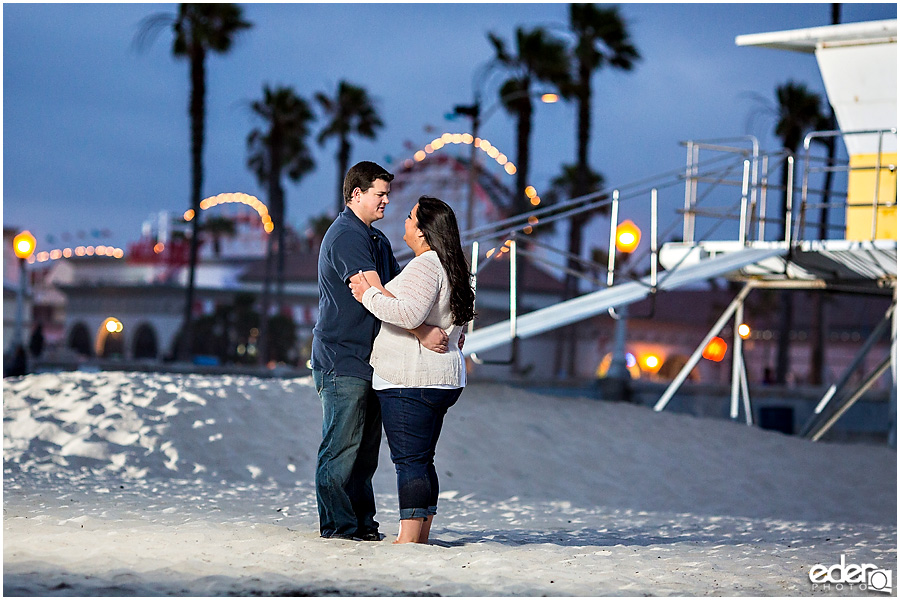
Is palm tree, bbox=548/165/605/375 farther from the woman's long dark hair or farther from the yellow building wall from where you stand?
the woman's long dark hair

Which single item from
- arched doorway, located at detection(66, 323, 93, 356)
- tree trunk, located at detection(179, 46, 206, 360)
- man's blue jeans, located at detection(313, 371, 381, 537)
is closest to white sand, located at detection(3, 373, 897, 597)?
man's blue jeans, located at detection(313, 371, 381, 537)

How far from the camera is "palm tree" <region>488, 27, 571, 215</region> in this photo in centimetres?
3325

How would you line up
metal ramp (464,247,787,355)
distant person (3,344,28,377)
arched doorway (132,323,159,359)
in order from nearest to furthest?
1. metal ramp (464,247,787,355)
2. distant person (3,344,28,377)
3. arched doorway (132,323,159,359)

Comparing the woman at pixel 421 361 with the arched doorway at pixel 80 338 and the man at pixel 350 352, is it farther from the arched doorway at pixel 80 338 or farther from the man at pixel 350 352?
the arched doorway at pixel 80 338

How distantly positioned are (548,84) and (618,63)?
7.41 feet

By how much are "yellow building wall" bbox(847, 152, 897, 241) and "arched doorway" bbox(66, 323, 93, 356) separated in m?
50.1

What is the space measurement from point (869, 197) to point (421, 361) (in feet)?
33.0

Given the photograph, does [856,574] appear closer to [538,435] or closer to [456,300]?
[456,300]

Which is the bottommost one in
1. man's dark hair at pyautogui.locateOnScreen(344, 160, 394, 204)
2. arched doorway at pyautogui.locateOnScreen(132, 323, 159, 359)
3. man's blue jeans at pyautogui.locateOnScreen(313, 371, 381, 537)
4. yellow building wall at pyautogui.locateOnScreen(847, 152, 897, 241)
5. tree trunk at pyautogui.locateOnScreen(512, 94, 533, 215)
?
arched doorway at pyautogui.locateOnScreen(132, 323, 159, 359)

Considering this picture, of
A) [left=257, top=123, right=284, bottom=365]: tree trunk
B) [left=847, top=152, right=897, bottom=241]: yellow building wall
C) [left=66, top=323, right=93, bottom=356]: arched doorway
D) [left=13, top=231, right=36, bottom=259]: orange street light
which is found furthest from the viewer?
[left=66, top=323, right=93, bottom=356]: arched doorway

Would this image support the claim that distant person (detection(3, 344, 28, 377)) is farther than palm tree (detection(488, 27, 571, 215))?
No

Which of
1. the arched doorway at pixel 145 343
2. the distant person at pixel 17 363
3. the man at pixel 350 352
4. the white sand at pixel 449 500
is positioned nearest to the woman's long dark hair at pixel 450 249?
the man at pixel 350 352

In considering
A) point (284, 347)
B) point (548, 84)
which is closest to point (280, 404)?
point (548, 84)

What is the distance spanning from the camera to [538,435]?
10766mm
